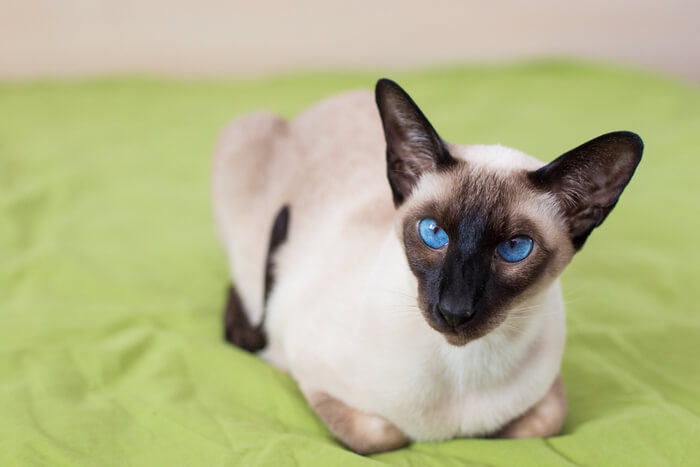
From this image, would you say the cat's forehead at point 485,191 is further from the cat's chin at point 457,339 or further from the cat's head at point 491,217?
the cat's chin at point 457,339

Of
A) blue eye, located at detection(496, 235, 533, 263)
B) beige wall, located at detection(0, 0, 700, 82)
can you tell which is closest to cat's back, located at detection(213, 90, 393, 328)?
blue eye, located at detection(496, 235, 533, 263)

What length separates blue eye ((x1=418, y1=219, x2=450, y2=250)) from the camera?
1.03 m

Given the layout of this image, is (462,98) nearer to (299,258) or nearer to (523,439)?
(299,258)

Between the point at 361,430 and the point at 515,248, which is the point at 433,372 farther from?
the point at 515,248

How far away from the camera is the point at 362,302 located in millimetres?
1263

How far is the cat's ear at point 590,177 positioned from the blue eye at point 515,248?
0.10 m

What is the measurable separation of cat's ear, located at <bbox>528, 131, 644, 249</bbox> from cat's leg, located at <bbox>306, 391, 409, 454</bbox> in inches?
18.5

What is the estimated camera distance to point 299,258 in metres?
→ 1.59

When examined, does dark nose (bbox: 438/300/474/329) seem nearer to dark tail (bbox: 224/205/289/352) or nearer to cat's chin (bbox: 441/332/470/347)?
cat's chin (bbox: 441/332/470/347)

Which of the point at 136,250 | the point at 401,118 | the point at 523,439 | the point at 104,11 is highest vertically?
the point at 401,118

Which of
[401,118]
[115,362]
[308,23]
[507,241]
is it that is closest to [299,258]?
[115,362]

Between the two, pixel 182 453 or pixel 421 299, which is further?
pixel 182 453

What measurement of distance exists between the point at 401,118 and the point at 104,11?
293 centimetres

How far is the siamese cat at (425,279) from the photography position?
100 centimetres
